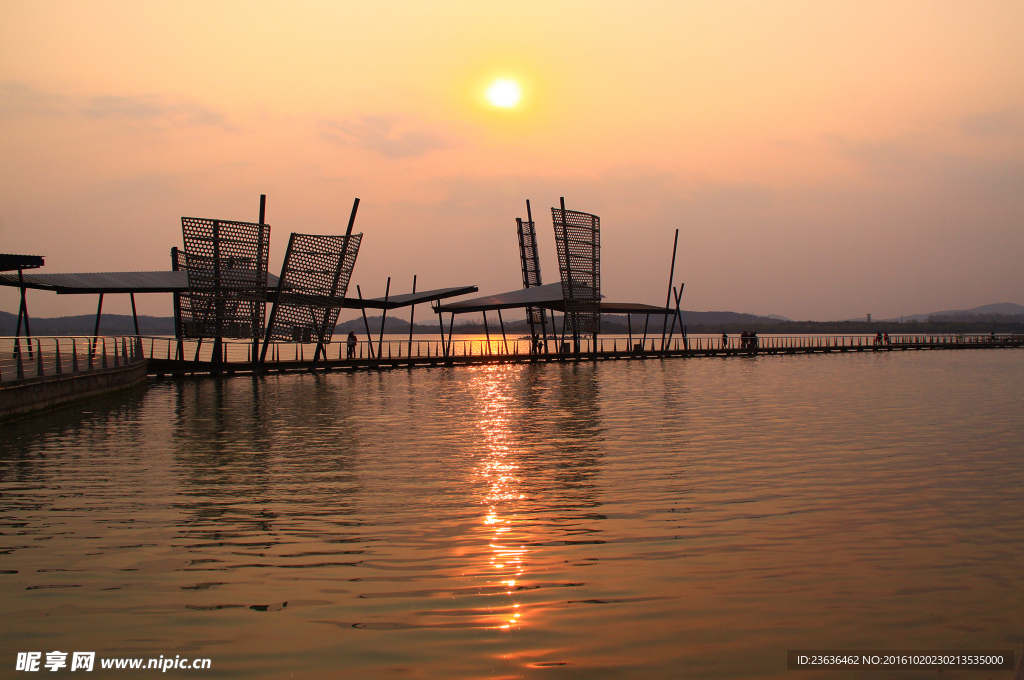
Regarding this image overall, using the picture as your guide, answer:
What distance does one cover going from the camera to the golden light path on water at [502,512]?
6.40 meters

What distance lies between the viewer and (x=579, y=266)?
5044 centimetres

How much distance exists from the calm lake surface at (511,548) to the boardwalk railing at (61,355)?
2.33 meters

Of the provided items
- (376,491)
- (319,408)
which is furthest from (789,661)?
(319,408)

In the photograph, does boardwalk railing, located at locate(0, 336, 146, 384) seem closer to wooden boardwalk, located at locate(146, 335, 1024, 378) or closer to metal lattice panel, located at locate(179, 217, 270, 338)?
metal lattice panel, located at locate(179, 217, 270, 338)

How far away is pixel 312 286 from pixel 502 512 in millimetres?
→ 29146

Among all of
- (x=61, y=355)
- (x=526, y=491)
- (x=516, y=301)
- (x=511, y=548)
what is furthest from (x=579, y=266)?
(x=511, y=548)

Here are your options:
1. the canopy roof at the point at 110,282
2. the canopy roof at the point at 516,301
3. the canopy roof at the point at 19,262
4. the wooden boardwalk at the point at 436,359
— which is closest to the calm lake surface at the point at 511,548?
the canopy roof at the point at 19,262

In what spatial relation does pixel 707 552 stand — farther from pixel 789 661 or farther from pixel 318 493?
pixel 318 493

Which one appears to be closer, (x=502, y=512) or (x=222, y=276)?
(x=502, y=512)

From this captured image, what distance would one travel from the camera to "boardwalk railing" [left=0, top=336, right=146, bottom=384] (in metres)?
18.6

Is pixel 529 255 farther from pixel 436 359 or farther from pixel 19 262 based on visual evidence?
pixel 19 262

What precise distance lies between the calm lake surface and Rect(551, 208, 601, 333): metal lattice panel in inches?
1304

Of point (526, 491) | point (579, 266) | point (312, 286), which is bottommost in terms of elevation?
point (526, 491)

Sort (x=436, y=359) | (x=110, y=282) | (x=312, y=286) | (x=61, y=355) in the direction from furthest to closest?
(x=436, y=359), (x=312, y=286), (x=110, y=282), (x=61, y=355)
